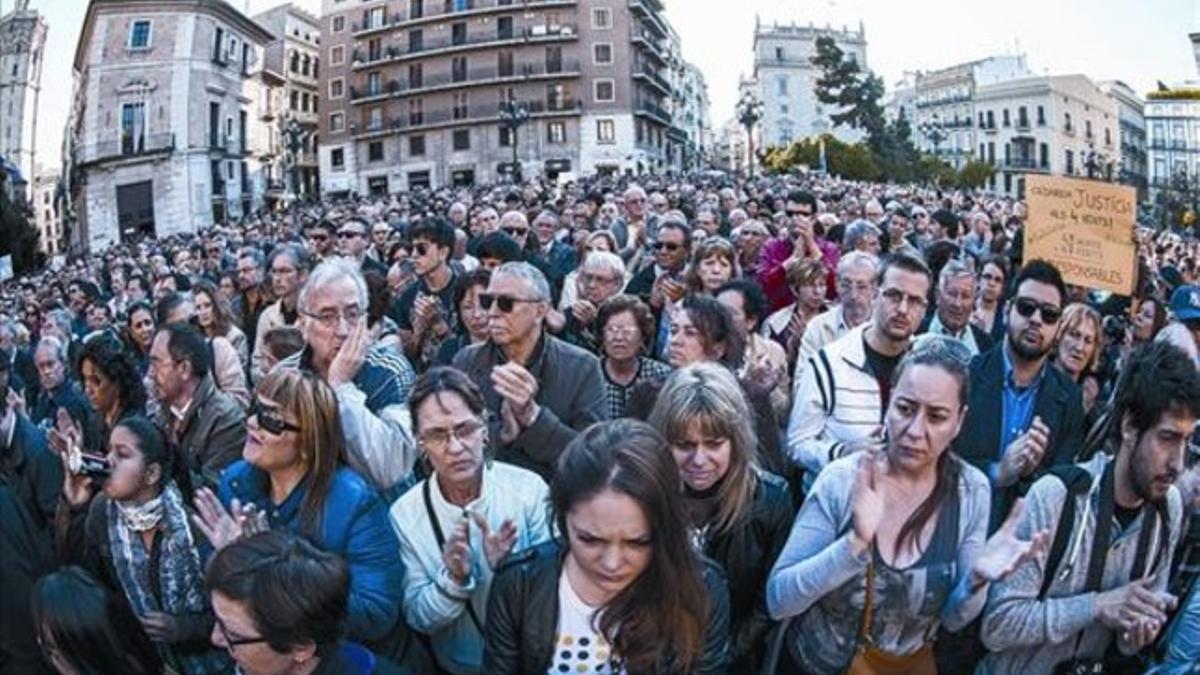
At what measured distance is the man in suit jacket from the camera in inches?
201

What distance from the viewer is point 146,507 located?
308cm

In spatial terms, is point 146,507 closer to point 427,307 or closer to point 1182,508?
point 427,307

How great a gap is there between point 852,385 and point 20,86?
15.2 metres

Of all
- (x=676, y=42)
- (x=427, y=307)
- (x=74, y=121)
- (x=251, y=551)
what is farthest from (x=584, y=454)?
(x=676, y=42)

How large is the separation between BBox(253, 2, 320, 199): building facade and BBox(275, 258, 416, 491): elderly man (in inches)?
2501

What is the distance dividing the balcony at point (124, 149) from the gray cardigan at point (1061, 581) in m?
41.2

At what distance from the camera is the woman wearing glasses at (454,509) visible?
273 cm

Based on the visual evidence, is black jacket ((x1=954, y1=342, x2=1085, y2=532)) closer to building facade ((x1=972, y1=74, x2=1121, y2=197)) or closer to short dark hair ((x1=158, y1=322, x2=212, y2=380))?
short dark hair ((x1=158, y1=322, x2=212, y2=380))

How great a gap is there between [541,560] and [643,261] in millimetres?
5313

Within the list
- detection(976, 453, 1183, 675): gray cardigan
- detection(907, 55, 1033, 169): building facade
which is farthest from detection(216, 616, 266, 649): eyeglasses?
detection(907, 55, 1033, 169): building facade

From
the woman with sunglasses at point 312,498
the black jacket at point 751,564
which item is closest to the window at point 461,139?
the woman with sunglasses at point 312,498

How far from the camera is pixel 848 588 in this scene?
2557mm

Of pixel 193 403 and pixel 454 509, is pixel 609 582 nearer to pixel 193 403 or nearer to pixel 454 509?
pixel 454 509

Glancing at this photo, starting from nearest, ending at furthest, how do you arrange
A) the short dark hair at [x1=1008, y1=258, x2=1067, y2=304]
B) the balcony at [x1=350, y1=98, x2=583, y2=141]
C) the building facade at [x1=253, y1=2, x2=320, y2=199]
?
the short dark hair at [x1=1008, y1=258, x2=1067, y2=304] < the balcony at [x1=350, y1=98, x2=583, y2=141] < the building facade at [x1=253, y1=2, x2=320, y2=199]
